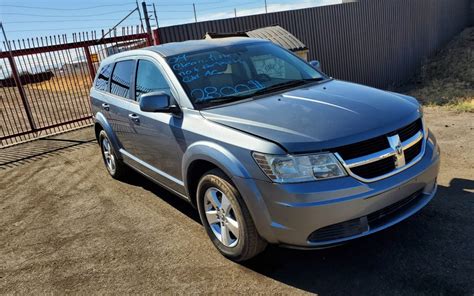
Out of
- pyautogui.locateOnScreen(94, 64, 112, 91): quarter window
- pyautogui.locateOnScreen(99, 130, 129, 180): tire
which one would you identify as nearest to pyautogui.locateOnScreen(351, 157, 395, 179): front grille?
pyautogui.locateOnScreen(99, 130, 129, 180): tire

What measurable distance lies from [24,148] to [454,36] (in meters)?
16.7

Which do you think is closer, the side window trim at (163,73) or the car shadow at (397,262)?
the car shadow at (397,262)

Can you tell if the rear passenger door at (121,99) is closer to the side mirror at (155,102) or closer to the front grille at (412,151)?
the side mirror at (155,102)

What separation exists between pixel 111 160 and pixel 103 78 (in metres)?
1.16

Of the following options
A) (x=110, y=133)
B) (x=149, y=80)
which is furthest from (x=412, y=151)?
(x=110, y=133)

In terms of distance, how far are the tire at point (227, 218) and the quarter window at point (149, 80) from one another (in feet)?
3.53

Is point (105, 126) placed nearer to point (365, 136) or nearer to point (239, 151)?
point (239, 151)

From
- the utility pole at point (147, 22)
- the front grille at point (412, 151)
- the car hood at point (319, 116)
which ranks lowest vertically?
the front grille at point (412, 151)

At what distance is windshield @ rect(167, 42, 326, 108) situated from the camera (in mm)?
3732

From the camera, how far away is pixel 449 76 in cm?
1364

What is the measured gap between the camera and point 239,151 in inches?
117

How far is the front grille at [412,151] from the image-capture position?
3.07 m

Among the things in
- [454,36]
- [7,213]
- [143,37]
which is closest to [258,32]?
[143,37]

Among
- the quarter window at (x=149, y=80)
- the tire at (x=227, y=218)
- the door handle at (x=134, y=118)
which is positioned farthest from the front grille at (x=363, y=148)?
the door handle at (x=134, y=118)
